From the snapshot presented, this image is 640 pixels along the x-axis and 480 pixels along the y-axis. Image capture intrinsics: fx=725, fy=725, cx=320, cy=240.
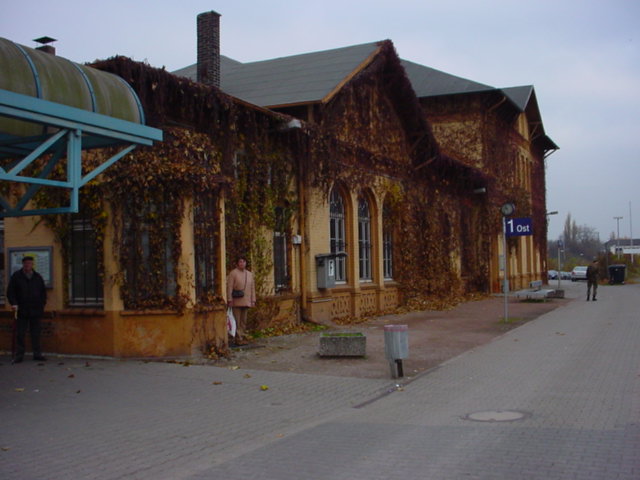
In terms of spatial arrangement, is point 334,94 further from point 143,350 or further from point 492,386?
point 492,386

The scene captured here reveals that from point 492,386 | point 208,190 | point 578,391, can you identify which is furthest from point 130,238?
point 578,391

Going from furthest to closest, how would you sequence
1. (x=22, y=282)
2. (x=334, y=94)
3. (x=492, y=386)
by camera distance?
(x=334, y=94) → (x=22, y=282) → (x=492, y=386)

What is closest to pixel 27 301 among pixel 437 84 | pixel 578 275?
pixel 437 84

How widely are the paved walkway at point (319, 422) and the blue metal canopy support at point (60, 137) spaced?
252 cm

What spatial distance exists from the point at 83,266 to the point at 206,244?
6.91 feet

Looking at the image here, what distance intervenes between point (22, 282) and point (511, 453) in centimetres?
829

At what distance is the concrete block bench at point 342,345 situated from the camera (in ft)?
39.9

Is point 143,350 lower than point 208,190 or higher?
lower

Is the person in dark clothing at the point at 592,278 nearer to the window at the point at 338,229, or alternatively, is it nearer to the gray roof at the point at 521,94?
the gray roof at the point at 521,94

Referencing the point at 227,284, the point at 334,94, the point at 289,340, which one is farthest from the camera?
the point at 334,94

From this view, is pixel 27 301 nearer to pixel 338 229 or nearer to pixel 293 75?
pixel 338 229

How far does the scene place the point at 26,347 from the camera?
12.6 metres

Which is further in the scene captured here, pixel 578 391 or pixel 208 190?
pixel 208 190

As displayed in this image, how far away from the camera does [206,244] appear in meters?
12.5
